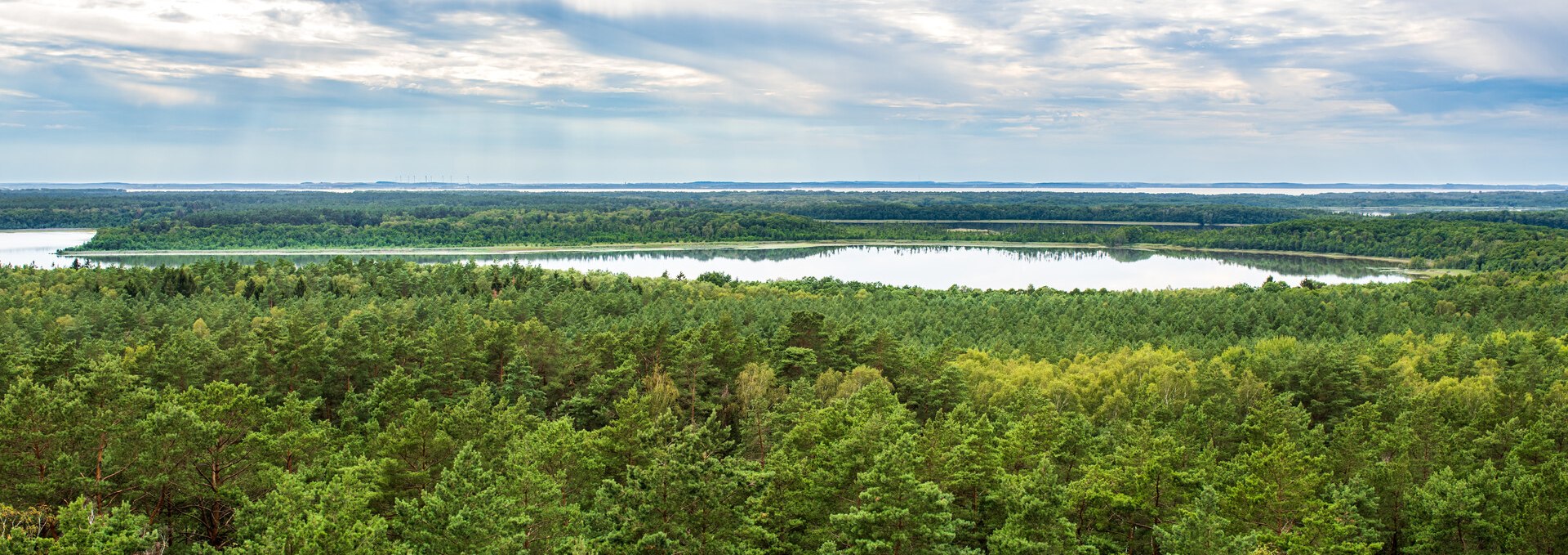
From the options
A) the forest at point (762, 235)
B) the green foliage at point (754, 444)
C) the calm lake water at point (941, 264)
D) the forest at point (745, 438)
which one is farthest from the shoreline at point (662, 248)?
the green foliage at point (754, 444)

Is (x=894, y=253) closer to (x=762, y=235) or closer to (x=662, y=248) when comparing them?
(x=762, y=235)

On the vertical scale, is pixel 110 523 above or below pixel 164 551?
above

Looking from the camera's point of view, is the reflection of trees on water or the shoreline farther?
the shoreline

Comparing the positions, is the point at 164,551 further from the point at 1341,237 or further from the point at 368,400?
the point at 1341,237

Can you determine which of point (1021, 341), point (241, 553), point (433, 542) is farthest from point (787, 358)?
point (241, 553)

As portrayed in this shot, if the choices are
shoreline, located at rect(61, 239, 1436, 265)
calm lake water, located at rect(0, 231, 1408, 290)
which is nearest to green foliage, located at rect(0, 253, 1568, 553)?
calm lake water, located at rect(0, 231, 1408, 290)

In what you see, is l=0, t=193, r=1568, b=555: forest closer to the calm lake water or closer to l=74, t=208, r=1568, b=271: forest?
the calm lake water
